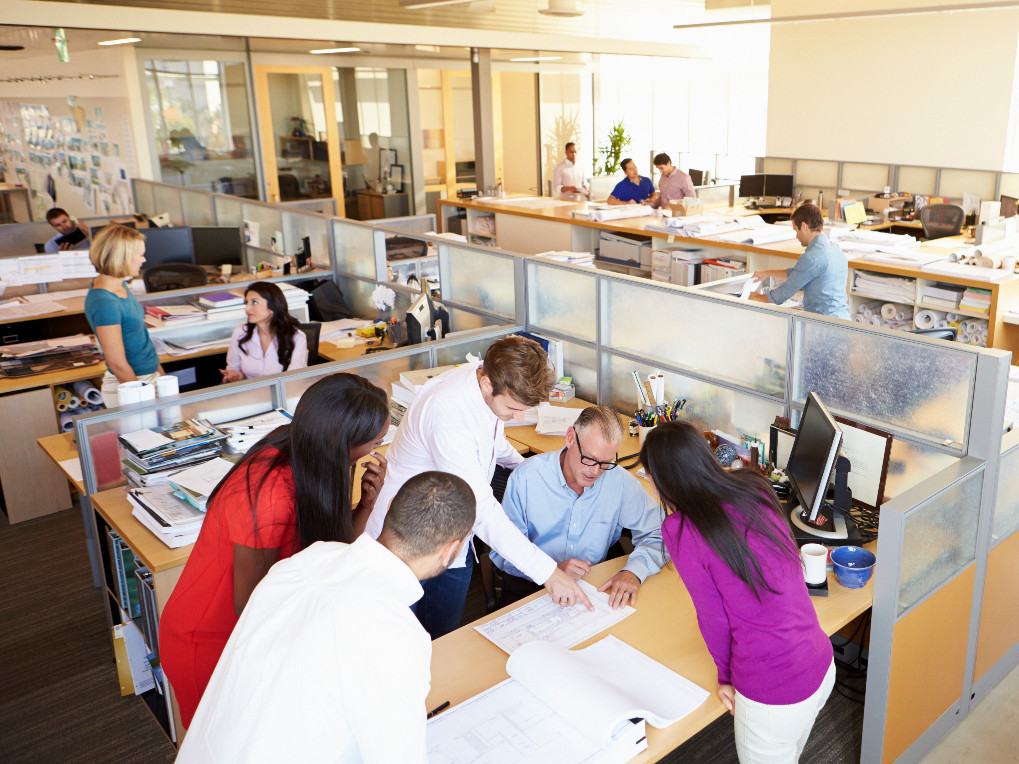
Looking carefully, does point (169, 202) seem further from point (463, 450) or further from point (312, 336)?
point (463, 450)

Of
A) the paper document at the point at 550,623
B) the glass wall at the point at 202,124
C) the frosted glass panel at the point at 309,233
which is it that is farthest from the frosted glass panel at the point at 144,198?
the paper document at the point at 550,623

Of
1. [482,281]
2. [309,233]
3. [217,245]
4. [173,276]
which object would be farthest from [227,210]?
[482,281]

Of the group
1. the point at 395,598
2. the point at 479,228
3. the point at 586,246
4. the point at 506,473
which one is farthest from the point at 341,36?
the point at 395,598

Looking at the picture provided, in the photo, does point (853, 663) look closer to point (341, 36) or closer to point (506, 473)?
point (506, 473)

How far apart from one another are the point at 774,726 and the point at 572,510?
0.93 metres

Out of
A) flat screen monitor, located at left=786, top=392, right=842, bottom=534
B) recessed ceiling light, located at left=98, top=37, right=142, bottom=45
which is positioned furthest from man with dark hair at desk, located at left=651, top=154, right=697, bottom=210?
A: flat screen monitor, located at left=786, top=392, right=842, bottom=534

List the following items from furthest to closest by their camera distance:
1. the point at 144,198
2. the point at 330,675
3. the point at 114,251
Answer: the point at 144,198 → the point at 114,251 → the point at 330,675

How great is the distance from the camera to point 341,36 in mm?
8094

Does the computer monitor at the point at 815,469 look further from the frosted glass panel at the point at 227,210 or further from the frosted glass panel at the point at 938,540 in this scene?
the frosted glass panel at the point at 227,210

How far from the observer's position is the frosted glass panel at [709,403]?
307 cm

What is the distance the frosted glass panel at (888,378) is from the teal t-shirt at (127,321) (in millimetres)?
2933

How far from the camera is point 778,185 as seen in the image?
31.4ft

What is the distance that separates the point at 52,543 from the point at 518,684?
10.8ft

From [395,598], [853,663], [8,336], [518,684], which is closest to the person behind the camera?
[395,598]
